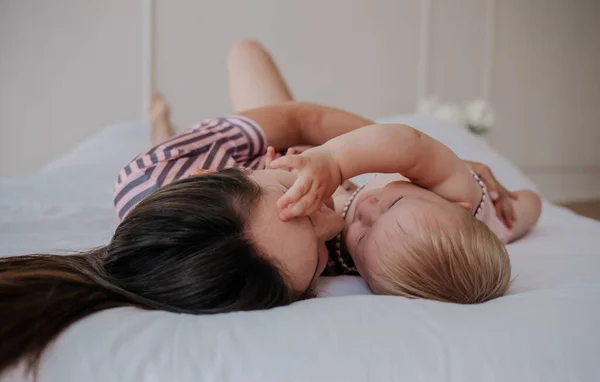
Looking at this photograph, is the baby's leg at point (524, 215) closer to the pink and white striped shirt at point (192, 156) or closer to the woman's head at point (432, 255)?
the woman's head at point (432, 255)

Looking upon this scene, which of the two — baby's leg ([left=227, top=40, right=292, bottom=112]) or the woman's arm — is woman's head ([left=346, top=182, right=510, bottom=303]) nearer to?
the woman's arm

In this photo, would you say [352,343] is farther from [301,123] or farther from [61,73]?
[61,73]

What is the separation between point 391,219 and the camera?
74 centimetres

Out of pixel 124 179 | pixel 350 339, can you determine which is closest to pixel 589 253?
pixel 350 339

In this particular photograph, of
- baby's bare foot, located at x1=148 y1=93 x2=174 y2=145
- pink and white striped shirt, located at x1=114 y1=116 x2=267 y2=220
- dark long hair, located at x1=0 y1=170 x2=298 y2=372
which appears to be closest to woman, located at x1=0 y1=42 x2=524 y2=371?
dark long hair, located at x1=0 y1=170 x2=298 y2=372

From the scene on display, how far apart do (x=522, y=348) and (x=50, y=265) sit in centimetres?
47

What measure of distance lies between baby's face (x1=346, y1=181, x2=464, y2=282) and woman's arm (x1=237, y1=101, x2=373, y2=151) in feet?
0.94

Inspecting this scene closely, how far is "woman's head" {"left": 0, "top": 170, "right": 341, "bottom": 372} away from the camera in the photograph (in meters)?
0.53

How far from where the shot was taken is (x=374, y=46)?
9.64 feet

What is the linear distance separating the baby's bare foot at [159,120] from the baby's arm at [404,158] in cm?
Result: 125

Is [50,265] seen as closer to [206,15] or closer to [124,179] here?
[124,179]

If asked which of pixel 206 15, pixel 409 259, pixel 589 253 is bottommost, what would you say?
pixel 589 253

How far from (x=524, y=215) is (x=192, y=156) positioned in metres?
0.66

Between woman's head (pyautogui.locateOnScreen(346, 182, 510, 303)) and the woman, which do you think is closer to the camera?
the woman
